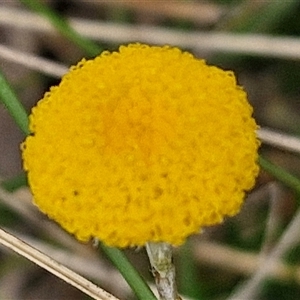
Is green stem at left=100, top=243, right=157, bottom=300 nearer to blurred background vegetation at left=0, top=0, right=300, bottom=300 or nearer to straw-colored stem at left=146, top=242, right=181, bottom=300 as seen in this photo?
straw-colored stem at left=146, top=242, right=181, bottom=300

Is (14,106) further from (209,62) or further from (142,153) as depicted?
(209,62)

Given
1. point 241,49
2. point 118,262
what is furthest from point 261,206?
point 118,262

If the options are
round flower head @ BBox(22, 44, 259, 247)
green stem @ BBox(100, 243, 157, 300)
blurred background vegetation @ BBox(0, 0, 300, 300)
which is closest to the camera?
round flower head @ BBox(22, 44, 259, 247)

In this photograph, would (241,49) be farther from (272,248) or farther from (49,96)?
(49,96)

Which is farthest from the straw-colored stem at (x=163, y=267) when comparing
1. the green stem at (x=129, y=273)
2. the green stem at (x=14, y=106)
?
the green stem at (x=14, y=106)

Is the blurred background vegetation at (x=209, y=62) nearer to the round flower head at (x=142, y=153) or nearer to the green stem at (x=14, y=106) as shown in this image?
the green stem at (x=14, y=106)

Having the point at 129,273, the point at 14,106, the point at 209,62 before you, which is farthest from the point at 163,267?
the point at 209,62

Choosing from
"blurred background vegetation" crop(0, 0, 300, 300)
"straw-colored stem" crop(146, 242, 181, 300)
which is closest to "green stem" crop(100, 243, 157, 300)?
"straw-colored stem" crop(146, 242, 181, 300)
